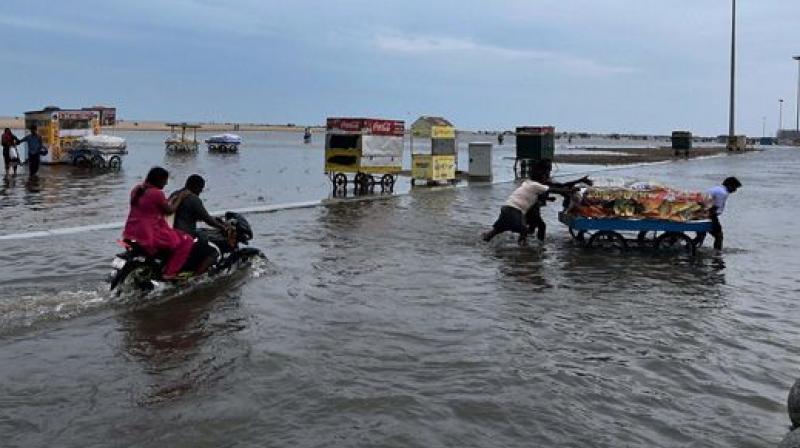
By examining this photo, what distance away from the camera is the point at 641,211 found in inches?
470

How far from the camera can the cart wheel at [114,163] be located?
31.3m

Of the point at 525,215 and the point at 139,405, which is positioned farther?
the point at 525,215

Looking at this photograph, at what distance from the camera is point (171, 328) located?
731cm

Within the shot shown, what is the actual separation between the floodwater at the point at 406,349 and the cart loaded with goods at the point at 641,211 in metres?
0.51

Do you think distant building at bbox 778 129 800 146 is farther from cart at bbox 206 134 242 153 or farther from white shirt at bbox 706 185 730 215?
white shirt at bbox 706 185 730 215

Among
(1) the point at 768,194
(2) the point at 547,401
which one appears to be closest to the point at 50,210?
(2) the point at 547,401

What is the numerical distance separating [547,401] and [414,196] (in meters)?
16.3

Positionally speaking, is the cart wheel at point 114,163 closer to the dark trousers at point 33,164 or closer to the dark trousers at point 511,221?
the dark trousers at point 33,164

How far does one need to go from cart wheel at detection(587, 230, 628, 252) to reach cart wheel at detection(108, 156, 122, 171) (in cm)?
2337

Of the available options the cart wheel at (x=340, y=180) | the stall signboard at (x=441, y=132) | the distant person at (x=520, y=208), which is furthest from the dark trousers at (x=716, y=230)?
the stall signboard at (x=441, y=132)

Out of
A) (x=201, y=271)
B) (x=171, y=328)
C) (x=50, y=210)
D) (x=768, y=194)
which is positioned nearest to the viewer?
(x=171, y=328)

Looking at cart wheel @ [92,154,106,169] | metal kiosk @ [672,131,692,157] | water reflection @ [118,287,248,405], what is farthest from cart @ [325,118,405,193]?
metal kiosk @ [672,131,692,157]

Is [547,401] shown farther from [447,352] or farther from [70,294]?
[70,294]

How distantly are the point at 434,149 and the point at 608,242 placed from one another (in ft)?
42.1
